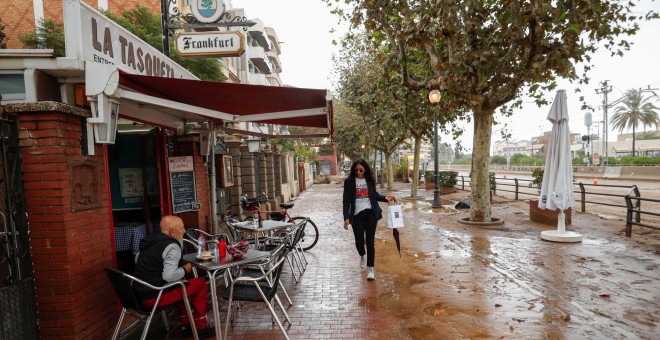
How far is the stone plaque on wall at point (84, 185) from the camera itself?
349 centimetres

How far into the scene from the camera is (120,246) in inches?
222

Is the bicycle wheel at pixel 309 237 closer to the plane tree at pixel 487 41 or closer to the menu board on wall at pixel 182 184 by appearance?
the menu board on wall at pixel 182 184

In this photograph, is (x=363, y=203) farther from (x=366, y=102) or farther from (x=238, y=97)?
(x=366, y=102)

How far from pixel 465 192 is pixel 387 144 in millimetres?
6962

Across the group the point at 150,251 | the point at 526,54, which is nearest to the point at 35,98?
the point at 150,251

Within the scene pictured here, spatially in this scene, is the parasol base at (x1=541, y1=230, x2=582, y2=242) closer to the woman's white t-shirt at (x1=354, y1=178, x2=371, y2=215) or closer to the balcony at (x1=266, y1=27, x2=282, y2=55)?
the woman's white t-shirt at (x1=354, y1=178, x2=371, y2=215)

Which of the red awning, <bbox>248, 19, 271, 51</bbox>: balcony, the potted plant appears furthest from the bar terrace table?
<bbox>248, 19, 271, 51</bbox>: balcony

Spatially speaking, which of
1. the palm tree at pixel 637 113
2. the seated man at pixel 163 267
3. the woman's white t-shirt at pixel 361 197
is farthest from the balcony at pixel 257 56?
the palm tree at pixel 637 113

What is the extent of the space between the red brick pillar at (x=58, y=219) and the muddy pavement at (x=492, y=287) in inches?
83.9

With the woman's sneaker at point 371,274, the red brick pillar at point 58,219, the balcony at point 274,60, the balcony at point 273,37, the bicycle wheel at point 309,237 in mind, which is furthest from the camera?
the balcony at point 273,37

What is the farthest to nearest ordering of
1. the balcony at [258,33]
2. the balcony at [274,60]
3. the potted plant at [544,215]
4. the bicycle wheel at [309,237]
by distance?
the balcony at [274,60] → the balcony at [258,33] → the potted plant at [544,215] → the bicycle wheel at [309,237]

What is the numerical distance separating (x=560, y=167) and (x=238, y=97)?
689 centimetres

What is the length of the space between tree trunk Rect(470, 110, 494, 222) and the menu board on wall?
25.0 ft

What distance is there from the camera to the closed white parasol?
8000 mm
